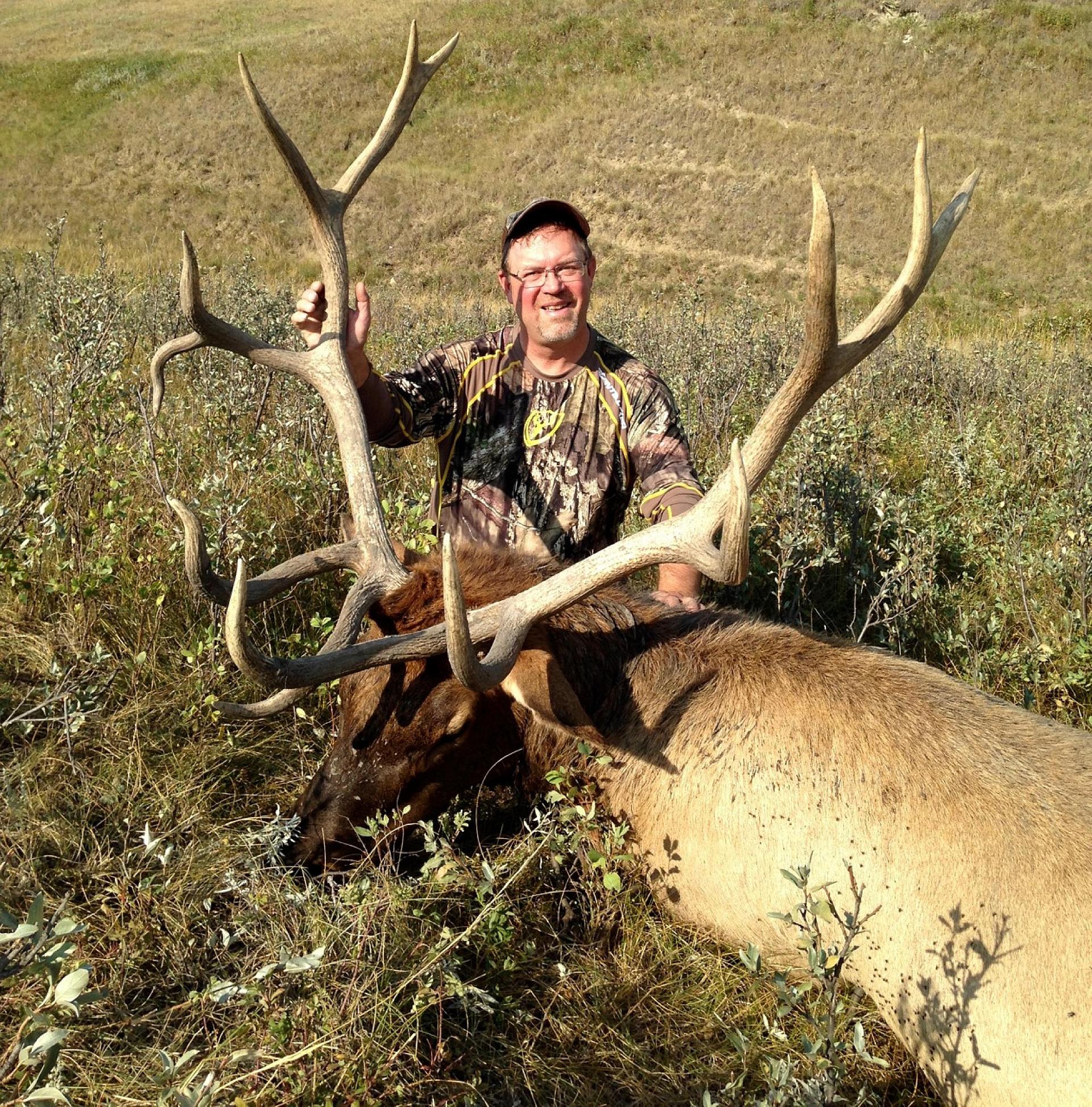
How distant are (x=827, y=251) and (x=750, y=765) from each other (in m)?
1.46

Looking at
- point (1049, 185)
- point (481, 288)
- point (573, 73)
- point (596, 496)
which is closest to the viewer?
point (596, 496)

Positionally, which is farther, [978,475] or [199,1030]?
[978,475]

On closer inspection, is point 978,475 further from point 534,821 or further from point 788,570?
point 534,821

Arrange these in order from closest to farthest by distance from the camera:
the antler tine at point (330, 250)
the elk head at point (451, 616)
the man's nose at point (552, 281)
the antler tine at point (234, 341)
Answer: the elk head at point (451, 616)
the antler tine at point (234, 341)
the antler tine at point (330, 250)
the man's nose at point (552, 281)

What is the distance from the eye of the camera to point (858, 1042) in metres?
2.13

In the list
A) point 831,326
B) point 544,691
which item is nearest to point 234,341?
point 544,691

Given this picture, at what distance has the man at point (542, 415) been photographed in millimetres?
4250

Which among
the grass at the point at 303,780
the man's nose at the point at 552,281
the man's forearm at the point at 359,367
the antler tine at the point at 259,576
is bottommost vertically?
the grass at the point at 303,780

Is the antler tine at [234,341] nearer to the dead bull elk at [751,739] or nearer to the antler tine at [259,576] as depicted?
the dead bull elk at [751,739]

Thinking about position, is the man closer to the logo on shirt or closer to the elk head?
the logo on shirt

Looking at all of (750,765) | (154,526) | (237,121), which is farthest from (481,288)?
(750,765)

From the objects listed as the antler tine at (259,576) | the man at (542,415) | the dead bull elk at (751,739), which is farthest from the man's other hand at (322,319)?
the antler tine at (259,576)

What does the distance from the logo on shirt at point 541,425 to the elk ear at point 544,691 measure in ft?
5.99

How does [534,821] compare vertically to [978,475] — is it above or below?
below
